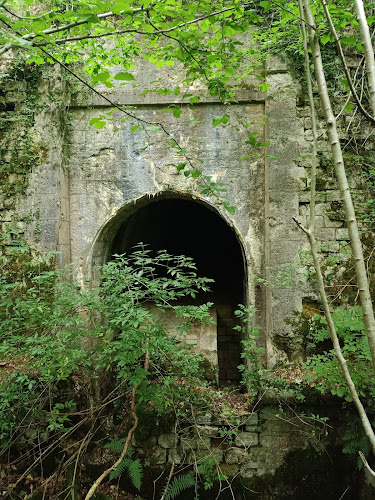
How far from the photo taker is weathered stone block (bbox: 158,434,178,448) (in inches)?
168

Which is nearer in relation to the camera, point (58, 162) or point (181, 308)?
point (181, 308)

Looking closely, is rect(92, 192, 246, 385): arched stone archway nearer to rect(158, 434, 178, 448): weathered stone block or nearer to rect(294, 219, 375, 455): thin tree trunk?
rect(158, 434, 178, 448): weathered stone block

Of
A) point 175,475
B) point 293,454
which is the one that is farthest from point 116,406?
point 293,454

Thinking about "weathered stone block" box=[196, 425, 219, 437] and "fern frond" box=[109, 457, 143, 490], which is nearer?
"fern frond" box=[109, 457, 143, 490]

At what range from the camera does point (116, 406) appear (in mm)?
4289

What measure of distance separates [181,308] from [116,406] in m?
1.74

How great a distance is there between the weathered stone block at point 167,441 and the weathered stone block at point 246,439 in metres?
0.76

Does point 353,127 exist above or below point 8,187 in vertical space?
above

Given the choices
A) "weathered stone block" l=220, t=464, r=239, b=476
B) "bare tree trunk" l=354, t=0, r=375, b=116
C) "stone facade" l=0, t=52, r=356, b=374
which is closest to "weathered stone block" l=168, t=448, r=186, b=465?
"weathered stone block" l=220, t=464, r=239, b=476

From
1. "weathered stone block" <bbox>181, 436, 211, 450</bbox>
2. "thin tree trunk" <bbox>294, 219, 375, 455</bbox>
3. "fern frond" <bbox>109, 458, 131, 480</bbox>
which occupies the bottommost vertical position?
"fern frond" <bbox>109, 458, 131, 480</bbox>

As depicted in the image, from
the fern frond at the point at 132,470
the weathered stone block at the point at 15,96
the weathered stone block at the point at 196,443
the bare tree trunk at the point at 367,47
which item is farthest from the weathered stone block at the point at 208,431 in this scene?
the weathered stone block at the point at 15,96

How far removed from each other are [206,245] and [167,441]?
295 inches

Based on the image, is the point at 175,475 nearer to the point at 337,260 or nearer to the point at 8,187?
the point at 337,260

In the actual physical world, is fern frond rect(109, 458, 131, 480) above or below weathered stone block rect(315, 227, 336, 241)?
below
